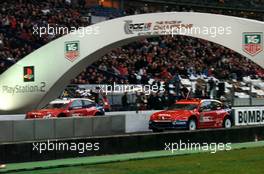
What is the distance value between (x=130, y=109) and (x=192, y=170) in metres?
18.5

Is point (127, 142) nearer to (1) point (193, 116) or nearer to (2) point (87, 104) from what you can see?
(1) point (193, 116)

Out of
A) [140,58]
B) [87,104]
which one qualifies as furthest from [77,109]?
[140,58]

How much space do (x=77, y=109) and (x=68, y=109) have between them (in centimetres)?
76

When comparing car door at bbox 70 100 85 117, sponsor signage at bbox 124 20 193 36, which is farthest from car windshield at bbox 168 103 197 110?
sponsor signage at bbox 124 20 193 36

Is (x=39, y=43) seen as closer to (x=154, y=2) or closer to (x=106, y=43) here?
(x=106, y=43)

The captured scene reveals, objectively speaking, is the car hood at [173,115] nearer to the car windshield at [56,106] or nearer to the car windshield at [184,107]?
the car windshield at [184,107]

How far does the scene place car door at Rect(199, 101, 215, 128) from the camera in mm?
27969

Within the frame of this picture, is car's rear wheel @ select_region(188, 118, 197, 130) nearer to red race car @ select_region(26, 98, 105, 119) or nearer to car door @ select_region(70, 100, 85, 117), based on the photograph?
red race car @ select_region(26, 98, 105, 119)

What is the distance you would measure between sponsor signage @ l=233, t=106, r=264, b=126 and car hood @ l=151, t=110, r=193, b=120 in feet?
10.2

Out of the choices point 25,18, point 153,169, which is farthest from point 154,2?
point 153,169

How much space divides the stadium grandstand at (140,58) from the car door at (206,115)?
7.85 ft

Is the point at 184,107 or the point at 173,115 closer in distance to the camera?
the point at 173,115

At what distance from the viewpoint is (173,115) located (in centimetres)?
2742

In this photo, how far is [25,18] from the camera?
132ft
